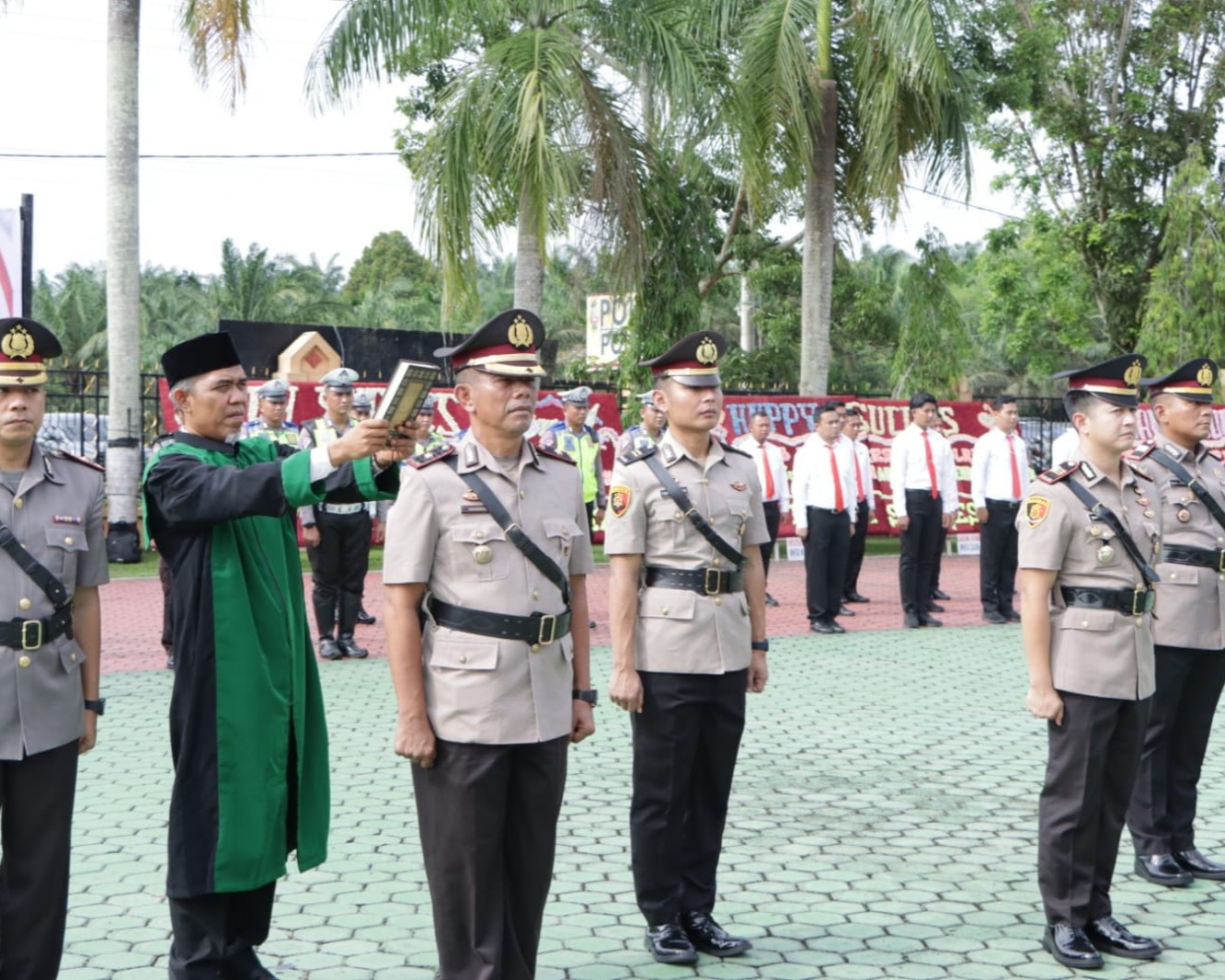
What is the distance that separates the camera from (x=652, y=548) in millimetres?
4922

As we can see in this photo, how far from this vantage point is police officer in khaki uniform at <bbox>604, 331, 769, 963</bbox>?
466 cm

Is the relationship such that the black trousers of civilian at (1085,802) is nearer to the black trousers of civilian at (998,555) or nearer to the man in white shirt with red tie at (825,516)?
the man in white shirt with red tie at (825,516)

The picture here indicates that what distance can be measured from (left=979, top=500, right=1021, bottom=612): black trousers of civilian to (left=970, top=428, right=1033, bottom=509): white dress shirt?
10 cm

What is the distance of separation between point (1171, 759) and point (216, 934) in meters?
3.62

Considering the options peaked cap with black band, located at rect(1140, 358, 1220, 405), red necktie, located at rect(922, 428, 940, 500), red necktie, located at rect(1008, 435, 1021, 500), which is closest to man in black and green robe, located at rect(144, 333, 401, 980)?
peaked cap with black band, located at rect(1140, 358, 1220, 405)

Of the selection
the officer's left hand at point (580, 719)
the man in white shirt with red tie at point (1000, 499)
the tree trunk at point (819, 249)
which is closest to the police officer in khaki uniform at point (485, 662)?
the officer's left hand at point (580, 719)

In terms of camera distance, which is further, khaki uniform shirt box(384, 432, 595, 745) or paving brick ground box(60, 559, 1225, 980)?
paving brick ground box(60, 559, 1225, 980)

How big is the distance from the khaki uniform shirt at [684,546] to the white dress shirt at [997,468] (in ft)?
26.7

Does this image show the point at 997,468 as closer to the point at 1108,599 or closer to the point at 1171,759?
the point at 1171,759

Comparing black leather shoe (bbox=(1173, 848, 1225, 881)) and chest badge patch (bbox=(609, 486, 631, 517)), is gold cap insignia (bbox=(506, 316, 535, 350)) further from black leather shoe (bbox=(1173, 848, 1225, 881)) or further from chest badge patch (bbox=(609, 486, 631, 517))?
black leather shoe (bbox=(1173, 848, 1225, 881))

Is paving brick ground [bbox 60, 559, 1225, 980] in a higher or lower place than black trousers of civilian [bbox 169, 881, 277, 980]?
lower

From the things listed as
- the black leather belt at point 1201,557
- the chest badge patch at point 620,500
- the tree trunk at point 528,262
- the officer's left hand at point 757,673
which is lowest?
the officer's left hand at point 757,673

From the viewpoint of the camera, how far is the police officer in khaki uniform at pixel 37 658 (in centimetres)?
382

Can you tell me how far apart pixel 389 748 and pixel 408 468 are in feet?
13.1
